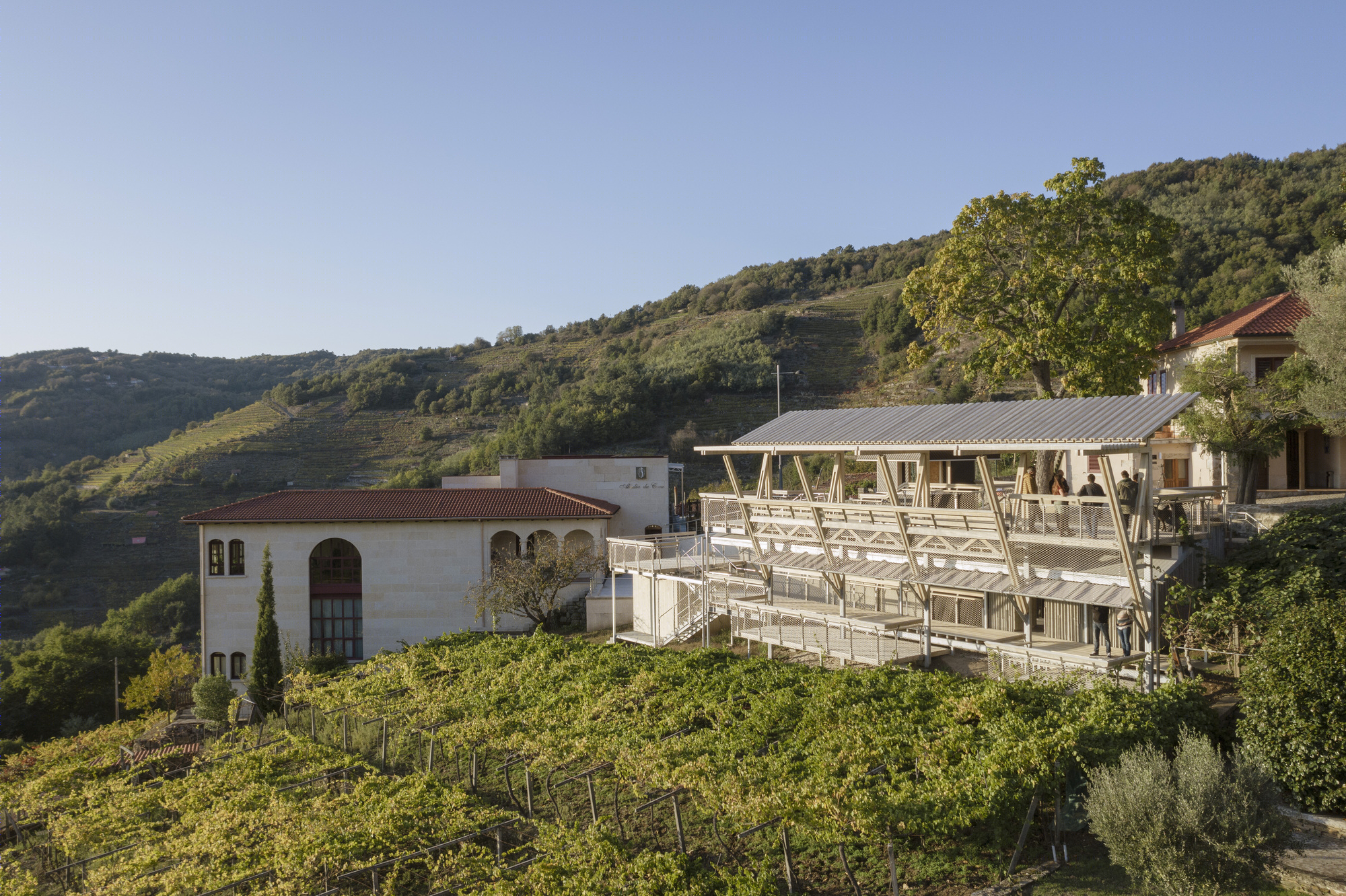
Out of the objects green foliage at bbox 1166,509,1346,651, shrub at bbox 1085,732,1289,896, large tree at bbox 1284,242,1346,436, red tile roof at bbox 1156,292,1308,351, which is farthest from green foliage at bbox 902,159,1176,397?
shrub at bbox 1085,732,1289,896

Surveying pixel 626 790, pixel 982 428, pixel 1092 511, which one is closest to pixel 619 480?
pixel 982 428

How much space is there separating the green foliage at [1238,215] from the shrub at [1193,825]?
35.0 metres

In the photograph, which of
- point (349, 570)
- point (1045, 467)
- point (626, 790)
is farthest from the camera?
point (349, 570)

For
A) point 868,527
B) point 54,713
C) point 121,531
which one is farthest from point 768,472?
point 121,531

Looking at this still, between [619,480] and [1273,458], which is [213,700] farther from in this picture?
[1273,458]

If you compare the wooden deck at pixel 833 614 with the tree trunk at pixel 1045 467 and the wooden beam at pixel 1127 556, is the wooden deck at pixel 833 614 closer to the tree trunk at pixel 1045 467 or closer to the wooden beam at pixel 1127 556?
the wooden beam at pixel 1127 556

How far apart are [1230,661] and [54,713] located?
4554cm

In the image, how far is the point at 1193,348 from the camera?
3034 centimetres

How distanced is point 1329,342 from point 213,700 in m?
34.7

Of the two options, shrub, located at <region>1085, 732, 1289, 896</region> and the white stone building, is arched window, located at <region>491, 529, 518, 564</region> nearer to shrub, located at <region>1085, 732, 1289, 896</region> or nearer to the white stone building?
the white stone building

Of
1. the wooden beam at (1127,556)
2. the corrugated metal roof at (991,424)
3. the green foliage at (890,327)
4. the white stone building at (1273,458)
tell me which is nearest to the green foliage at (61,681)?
the corrugated metal roof at (991,424)

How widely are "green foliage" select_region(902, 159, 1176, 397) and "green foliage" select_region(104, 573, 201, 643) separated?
46.3m

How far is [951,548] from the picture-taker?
669 inches

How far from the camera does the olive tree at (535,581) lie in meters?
→ 30.2
